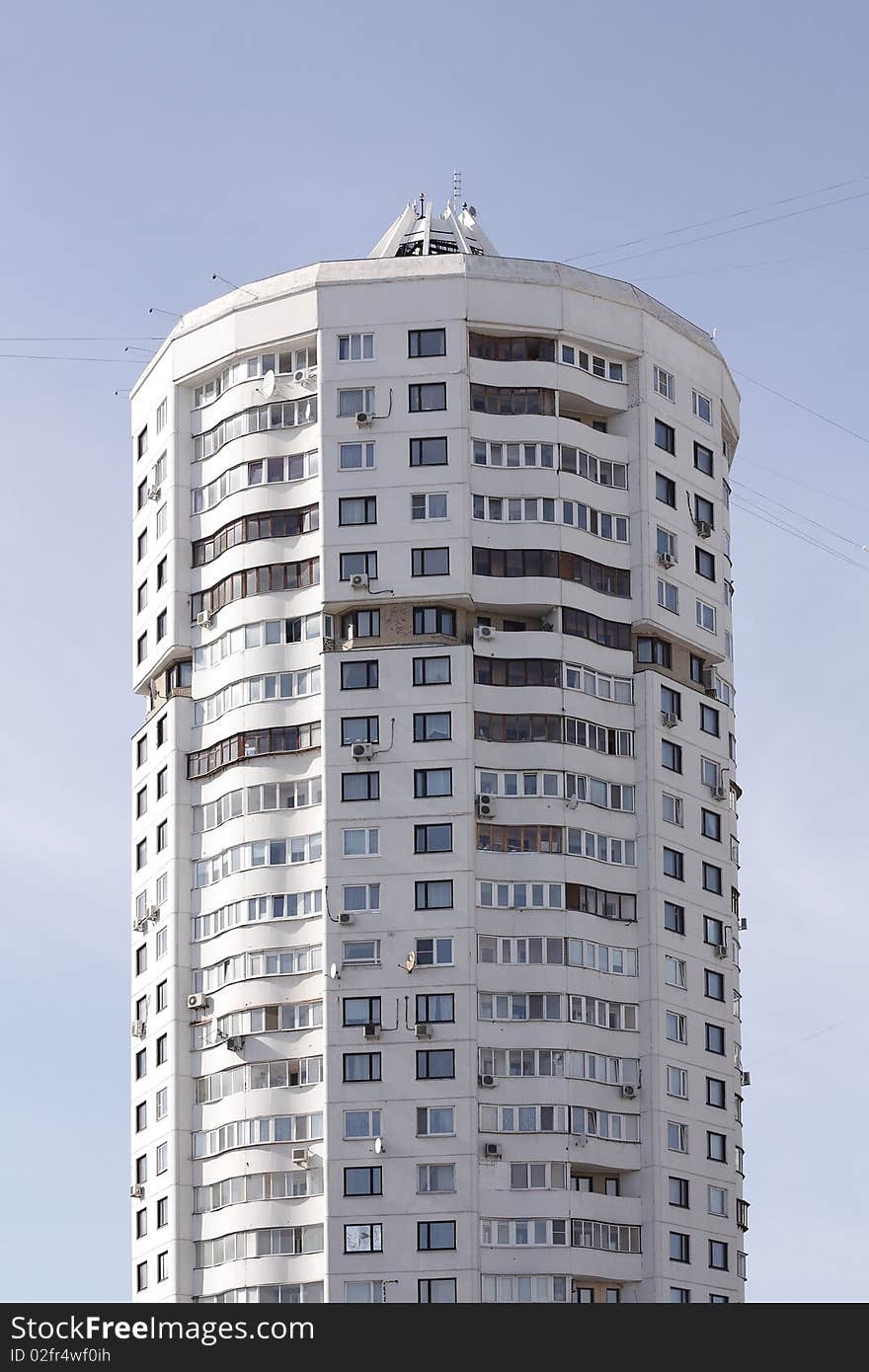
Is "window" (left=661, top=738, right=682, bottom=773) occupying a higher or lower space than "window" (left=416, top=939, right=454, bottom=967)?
higher

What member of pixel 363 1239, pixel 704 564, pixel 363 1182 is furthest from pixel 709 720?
pixel 363 1239

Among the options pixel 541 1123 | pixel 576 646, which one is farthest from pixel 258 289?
pixel 541 1123

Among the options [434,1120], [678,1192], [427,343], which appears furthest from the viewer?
[427,343]

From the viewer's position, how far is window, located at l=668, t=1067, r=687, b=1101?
314 ft

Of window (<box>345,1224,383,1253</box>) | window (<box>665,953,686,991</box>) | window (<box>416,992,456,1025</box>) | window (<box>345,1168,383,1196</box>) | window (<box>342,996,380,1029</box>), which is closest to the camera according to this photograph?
window (<box>345,1224,383,1253</box>)

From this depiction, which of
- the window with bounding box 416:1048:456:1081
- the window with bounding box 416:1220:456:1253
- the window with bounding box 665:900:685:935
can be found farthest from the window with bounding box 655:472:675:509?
the window with bounding box 416:1220:456:1253

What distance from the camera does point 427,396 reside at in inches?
3888

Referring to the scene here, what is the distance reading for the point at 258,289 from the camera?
336 feet

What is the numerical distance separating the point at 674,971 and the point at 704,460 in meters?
19.3

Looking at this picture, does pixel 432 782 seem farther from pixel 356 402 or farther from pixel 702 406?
pixel 702 406

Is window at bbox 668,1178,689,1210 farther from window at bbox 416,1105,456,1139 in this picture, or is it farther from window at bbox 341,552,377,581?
window at bbox 341,552,377,581

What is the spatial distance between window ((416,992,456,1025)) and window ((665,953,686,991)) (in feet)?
26.3
